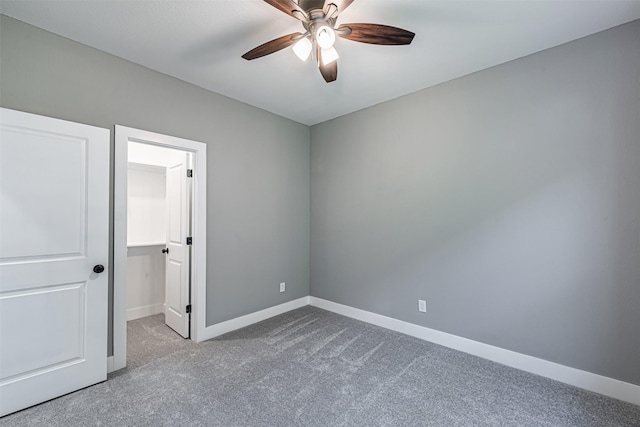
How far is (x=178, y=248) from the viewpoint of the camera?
10.2 feet

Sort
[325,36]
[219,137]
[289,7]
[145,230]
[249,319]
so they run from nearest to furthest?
[289,7] < [325,36] < [219,137] < [249,319] < [145,230]

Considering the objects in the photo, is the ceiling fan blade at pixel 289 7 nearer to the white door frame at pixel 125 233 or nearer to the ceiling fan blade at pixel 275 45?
the ceiling fan blade at pixel 275 45

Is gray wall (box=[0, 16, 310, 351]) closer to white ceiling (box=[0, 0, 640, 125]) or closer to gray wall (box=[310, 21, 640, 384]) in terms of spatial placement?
white ceiling (box=[0, 0, 640, 125])

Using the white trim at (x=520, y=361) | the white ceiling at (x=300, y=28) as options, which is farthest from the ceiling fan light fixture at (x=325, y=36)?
the white trim at (x=520, y=361)

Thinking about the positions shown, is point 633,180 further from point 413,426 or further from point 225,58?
point 225,58

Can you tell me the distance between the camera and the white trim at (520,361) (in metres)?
1.98

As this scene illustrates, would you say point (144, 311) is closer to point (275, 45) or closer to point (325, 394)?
point (325, 394)

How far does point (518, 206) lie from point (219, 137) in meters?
2.98

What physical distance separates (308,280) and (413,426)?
2493mm

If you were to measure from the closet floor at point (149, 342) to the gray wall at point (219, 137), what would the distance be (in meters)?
0.39

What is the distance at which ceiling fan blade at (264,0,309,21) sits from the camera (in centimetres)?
153

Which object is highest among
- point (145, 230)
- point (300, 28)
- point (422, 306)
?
point (300, 28)

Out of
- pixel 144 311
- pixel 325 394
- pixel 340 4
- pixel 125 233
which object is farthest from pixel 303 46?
pixel 144 311

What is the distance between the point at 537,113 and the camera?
231 centimetres
